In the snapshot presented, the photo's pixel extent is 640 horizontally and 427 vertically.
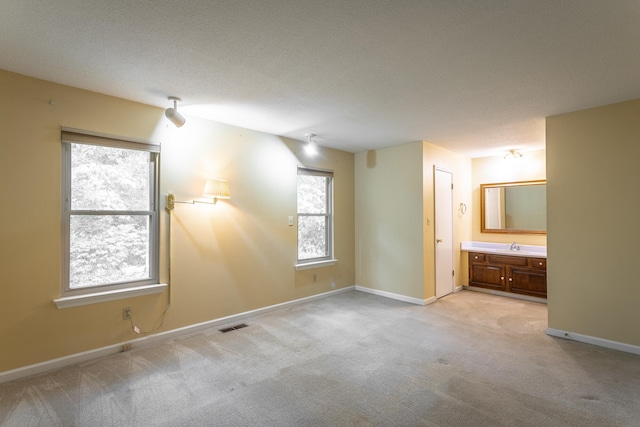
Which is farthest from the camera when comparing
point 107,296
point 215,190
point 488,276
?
point 488,276

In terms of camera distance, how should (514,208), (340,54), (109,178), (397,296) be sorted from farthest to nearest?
(514,208)
(397,296)
(109,178)
(340,54)

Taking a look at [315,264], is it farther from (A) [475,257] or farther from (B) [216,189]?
(A) [475,257]

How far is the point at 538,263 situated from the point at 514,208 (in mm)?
1088

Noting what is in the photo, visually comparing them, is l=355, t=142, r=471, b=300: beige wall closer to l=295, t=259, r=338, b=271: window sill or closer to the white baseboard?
l=295, t=259, r=338, b=271: window sill

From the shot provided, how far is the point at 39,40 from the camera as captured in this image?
206 centimetres

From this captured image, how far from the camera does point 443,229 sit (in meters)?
5.07

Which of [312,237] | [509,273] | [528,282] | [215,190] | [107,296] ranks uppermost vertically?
[215,190]

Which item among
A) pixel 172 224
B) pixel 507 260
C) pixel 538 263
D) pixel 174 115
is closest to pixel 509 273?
pixel 507 260

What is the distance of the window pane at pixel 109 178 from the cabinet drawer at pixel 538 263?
17.8ft

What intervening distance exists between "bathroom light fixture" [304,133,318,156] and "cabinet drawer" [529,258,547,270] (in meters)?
3.80

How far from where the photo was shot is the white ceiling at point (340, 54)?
1.75 meters

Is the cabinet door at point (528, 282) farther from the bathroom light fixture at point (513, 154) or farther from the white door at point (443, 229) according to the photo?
the bathroom light fixture at point (513, 154)

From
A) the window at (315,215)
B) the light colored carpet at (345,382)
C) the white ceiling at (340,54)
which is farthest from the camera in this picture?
the window at (315,215)

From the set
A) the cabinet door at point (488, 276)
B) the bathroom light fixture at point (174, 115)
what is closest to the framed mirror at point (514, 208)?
the cabinet door at point (488, 276)
